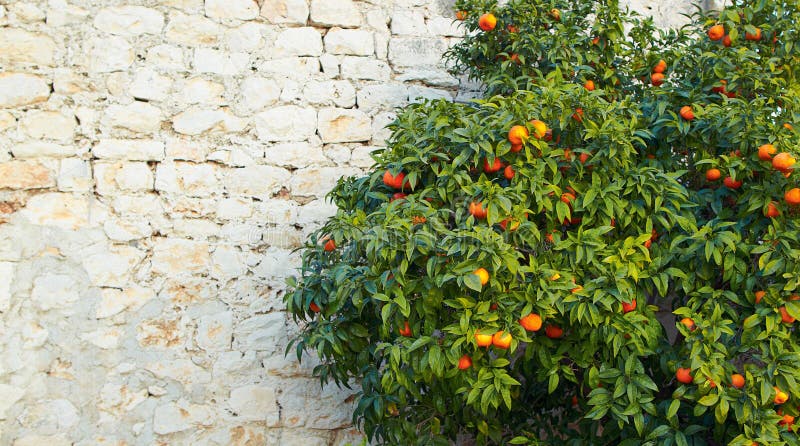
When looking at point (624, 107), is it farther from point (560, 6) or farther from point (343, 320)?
point (343, 320)

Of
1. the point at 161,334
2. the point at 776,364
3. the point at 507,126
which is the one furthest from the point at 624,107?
the point at 161,334

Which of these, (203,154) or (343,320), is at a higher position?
(203,154)

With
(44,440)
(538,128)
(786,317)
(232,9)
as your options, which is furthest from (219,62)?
(786,317)

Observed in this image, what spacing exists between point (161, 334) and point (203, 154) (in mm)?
822

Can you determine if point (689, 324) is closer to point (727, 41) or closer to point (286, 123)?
point (727, 41)

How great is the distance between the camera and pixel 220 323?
3.42 meters

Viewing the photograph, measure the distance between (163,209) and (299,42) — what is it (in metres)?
1.03

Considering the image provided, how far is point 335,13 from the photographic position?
3822mm

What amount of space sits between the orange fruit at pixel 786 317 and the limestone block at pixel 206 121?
235 cm

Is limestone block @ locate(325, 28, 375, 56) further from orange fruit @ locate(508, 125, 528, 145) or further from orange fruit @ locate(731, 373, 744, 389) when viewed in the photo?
orange fruit @ locate(731, 373, 744, 389)

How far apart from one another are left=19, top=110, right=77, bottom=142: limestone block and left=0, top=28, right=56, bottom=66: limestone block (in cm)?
24

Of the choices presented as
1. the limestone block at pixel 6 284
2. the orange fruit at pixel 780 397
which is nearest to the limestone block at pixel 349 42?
the limestone block at pixel 6 284

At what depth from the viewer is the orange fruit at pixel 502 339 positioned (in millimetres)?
2486

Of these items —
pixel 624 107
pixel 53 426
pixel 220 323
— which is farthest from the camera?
pixel 220 323
